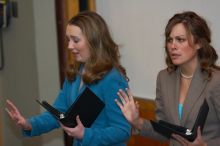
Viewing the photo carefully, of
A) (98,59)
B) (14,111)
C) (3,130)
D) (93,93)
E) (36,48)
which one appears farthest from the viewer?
(3,130)

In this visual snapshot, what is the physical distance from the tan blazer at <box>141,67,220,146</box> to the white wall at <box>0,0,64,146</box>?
1.52 meters

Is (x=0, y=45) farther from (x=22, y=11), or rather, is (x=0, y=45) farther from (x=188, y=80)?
(x=188, y=80)

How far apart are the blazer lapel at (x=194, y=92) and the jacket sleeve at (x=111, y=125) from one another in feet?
0.85

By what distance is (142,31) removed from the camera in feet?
8.69

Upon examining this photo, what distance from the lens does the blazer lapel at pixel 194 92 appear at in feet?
5.89

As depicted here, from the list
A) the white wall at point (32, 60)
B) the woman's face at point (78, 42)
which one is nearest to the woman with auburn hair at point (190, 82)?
the woman's face at point (78, 42)

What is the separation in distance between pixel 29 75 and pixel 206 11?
167 centimetres

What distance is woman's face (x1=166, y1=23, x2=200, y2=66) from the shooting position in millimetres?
1802

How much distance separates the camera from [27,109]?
343 centimetres

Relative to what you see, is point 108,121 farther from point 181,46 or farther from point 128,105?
point 181,46

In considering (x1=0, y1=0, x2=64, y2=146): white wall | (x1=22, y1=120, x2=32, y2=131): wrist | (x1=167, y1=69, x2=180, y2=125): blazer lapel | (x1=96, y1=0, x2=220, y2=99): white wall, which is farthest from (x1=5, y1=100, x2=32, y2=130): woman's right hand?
(x1=0, y1=0, x2=64, y2=146): white wall

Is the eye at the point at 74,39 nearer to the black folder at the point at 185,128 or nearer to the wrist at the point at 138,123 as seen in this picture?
the wrist at the point at 138,123

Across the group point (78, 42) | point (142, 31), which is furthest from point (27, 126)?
point (142, 31)

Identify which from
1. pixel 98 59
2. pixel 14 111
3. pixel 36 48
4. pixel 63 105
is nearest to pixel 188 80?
pixel 98 59
